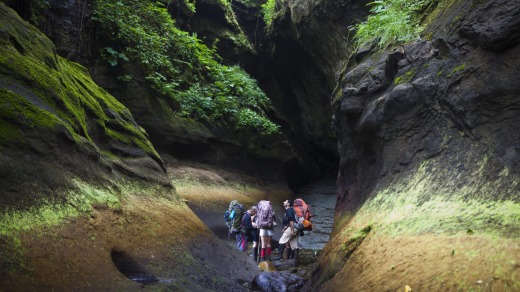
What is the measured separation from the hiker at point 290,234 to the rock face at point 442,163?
3.11 meters

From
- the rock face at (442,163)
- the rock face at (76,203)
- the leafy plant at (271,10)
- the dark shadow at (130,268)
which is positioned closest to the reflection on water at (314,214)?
the rock face at (76,203)

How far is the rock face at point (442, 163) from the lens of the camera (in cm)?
381

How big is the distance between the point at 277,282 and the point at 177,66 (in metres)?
11.8

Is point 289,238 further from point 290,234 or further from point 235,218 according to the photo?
point 235,218

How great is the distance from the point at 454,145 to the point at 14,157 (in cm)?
561

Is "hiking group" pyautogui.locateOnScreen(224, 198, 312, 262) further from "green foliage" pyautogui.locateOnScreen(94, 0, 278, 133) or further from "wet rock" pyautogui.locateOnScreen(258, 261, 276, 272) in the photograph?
"green foliage" pyautogui.locateOnScreen(94, 0, 278, 133)

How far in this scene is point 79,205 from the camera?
5.01 metres

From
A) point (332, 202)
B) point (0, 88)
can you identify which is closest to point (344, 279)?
point (0, 88)

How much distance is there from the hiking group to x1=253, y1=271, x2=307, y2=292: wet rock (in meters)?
2.76

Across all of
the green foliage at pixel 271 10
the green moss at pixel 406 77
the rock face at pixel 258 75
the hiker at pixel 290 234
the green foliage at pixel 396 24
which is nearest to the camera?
the green moss at pixel 406 77

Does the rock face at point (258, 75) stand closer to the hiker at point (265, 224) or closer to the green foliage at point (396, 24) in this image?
the green foliage at point (396, 24)

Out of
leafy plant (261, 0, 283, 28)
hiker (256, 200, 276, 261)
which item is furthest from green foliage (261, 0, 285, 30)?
hiker (256, 200, 276, 261)

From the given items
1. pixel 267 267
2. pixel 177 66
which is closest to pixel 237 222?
pixel 267 267

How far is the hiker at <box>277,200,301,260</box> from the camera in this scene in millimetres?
10688
